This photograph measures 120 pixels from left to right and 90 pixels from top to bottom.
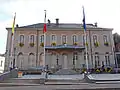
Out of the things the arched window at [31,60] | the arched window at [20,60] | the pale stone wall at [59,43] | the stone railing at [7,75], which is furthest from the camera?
the pale stone wall at [59,43]

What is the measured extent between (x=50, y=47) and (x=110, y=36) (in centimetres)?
1200

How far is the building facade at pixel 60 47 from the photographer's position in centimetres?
3155

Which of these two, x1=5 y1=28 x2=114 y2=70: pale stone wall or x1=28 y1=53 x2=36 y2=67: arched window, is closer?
x1=28 y1=53 x2=36 y2=67: arched window

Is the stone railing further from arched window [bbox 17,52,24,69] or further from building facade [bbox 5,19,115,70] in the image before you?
arched window [bbox 17,52,24,69]

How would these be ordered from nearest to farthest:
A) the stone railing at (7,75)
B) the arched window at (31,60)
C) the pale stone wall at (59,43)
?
the stone railing at (7,75) < the arched window at (31,60) < the pale stone wall at (59,43)

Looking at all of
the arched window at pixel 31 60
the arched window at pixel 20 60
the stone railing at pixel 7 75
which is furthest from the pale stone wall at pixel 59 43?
the stone railing at pixel 7 75

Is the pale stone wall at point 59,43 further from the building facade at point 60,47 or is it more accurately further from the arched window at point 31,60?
the arched window at point 31,60

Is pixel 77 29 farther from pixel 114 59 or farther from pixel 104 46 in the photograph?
pixel 114 59

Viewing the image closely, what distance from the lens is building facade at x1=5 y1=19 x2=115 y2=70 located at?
31.5m

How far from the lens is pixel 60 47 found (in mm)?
30938

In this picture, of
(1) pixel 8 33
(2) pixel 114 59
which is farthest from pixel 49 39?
(2) pixel 114 59

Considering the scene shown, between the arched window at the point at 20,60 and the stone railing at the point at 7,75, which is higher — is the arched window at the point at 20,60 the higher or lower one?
the higher one

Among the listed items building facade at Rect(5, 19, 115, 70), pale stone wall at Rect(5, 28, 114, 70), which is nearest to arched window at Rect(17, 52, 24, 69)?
building facade at Rect(5, 19, 115, 70)

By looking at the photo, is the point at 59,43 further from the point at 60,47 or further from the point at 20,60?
the point at 20,60
